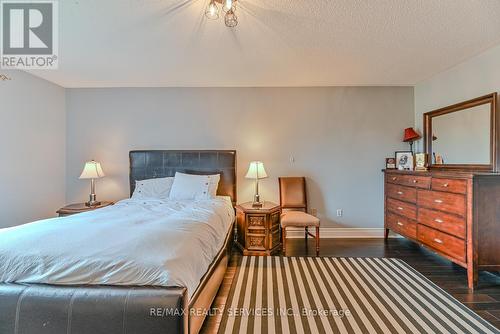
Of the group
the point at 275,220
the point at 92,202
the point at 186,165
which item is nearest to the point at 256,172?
the point at 275,220

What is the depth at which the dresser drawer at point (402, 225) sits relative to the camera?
3.27m

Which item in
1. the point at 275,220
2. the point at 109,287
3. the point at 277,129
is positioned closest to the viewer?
the point at 109,287

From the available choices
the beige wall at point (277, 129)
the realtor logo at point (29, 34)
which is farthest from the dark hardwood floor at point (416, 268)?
the realtor logo at point (29, 34)

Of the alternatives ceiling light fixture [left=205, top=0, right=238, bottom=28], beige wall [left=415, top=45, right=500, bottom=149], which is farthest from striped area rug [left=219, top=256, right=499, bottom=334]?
ceiling light fixture [left=205, top=0, right=238, bottom=28]

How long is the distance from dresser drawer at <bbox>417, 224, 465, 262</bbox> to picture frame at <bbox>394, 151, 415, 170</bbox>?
1144 mm

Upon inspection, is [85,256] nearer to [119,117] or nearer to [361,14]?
[361,14]

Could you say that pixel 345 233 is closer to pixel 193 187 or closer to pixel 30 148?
pixel 193 187

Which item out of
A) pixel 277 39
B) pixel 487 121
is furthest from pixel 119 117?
pixel 487 121

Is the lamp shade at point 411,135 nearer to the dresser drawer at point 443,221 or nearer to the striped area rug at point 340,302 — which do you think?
the dresser drawer at point 443,221

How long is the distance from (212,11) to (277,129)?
232cm

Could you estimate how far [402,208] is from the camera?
3508 millimetres

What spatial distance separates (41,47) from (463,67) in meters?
5.05

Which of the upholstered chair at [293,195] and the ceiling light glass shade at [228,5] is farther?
the upholstered chair at [293,195]

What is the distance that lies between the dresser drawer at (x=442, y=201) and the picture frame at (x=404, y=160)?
0.94m
